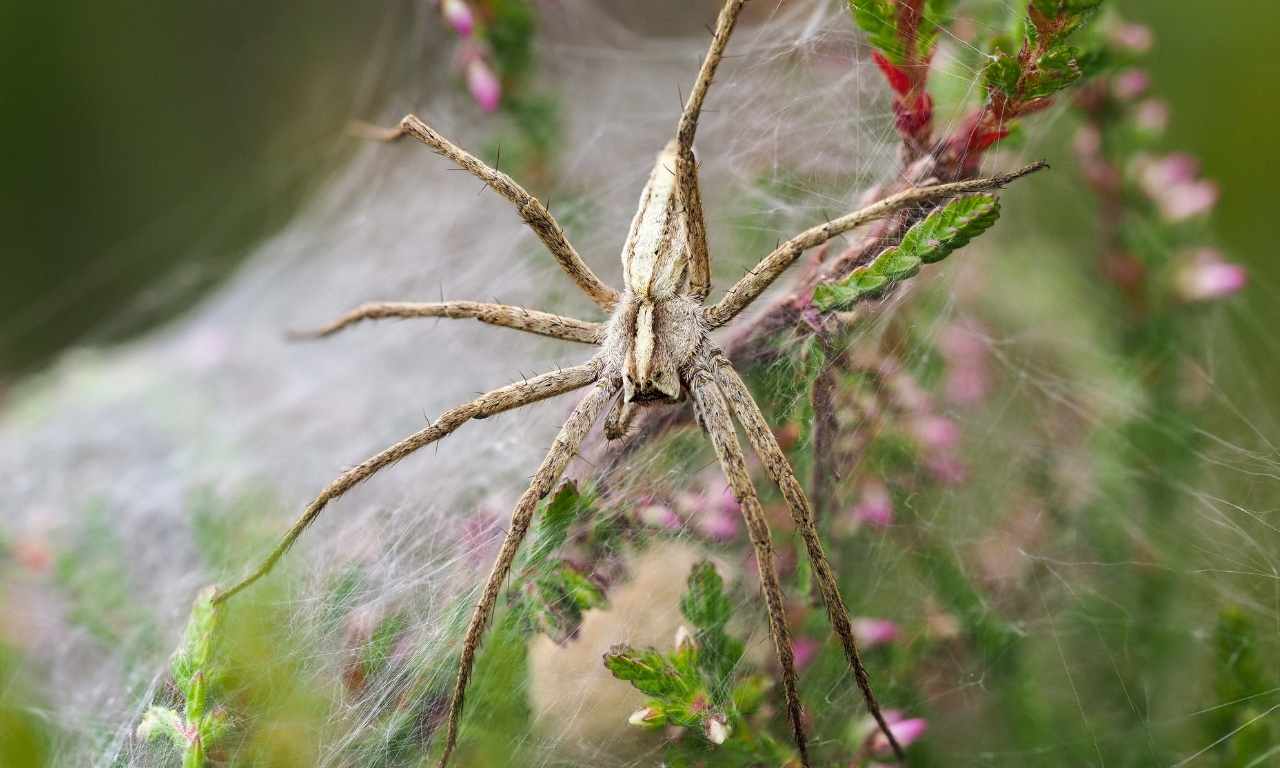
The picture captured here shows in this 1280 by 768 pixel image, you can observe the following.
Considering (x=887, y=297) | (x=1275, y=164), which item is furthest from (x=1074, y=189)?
(x=887, y=297)

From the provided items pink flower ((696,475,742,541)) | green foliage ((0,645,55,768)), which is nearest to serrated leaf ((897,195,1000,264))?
pink flower ((696,475,742,541))

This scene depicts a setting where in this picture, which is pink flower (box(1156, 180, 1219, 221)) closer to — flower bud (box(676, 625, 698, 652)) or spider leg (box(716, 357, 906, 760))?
spider leg (box(716, 357, 906, 760))

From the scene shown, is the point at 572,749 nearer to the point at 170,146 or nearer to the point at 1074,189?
the point at 1074,189

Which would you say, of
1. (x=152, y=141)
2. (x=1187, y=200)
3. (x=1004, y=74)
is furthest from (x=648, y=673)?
(x=152, y=141)

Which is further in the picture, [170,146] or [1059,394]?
[170,146]

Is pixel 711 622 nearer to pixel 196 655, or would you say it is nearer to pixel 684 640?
pixel 684 640
